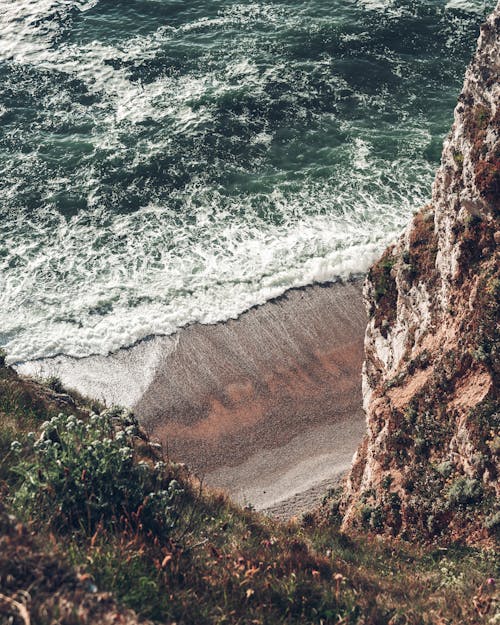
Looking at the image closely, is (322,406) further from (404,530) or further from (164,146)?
(164,146)

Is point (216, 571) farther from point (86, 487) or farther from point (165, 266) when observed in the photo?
point (165, 266)

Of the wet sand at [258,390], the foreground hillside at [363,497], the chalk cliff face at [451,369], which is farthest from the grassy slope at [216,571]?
the wet sand at [258,390]

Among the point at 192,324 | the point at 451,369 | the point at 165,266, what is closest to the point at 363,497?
the point at 451,369

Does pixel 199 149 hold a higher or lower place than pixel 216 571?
higher

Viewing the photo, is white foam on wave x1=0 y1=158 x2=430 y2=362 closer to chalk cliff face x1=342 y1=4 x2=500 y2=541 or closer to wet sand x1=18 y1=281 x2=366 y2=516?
wet sand x1=18 y1=281 x2=366 y2=516

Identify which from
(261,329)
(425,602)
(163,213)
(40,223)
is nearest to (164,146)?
(163,213)

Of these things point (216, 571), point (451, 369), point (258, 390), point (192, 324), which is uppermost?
point (216, 571)
